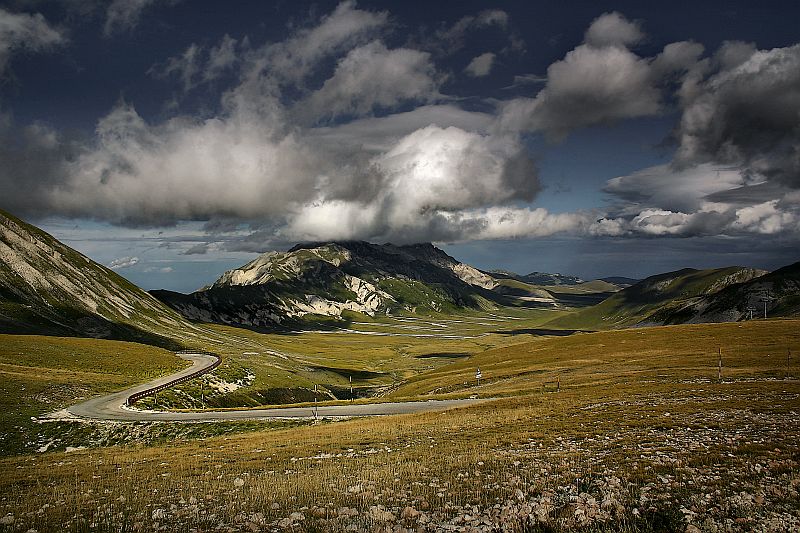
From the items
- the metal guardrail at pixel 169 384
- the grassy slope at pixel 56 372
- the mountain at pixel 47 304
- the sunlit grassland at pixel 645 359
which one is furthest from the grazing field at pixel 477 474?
the mountain at pixel 47 304

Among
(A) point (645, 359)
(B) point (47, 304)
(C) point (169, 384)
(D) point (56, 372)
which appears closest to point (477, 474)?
(A) point (645, 359)

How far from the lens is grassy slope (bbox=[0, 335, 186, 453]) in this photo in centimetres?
5268

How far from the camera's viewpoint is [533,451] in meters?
23.7

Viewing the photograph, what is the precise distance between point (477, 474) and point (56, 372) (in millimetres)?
88082

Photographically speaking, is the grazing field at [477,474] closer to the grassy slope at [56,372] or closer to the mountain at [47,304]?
the grassy slope at [56,372]

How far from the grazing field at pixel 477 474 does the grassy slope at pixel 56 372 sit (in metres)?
23.3

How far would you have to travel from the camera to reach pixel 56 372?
80375 millimetres

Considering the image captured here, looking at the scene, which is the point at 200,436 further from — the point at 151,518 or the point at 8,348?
the point at 8,348

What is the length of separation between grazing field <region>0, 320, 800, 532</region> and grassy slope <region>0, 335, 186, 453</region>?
23.3m

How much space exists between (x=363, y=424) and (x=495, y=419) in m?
12.3

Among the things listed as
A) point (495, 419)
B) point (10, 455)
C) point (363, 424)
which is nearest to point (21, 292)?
point (10, 455)

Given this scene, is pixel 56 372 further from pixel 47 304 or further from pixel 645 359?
pixel 47 304

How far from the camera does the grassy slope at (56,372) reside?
5268cm

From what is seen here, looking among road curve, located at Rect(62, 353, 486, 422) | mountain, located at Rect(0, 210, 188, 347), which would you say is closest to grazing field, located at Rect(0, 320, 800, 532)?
road curve, located at Rect(62, 353, 486, 422)
